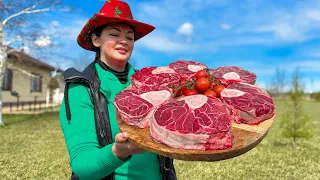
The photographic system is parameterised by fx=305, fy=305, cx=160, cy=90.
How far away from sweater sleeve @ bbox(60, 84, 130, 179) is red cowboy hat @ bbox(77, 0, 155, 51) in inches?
23.2

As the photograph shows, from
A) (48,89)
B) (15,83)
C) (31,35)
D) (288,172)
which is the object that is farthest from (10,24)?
(48,89)

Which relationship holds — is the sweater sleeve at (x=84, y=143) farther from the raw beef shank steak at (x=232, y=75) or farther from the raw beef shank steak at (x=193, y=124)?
the raw beef shank steak at (x=232, y=75)

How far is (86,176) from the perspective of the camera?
7.10ft

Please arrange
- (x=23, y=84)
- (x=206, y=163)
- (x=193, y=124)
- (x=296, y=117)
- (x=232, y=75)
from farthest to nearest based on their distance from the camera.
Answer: (x=23, y=84), (x=296, y=117), (x=206, y=163), (x=232, y=75), (x=193, y=124)

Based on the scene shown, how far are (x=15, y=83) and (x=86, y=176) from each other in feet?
108

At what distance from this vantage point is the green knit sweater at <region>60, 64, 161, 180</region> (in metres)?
2.10

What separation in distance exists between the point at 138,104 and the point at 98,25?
80cm

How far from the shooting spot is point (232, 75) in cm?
307

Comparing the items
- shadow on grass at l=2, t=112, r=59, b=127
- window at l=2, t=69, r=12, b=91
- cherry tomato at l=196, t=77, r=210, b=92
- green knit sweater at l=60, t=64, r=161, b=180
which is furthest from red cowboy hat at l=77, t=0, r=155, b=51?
window at l=2, t=69, r=12, b=91

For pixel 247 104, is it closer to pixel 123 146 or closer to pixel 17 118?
pixel 123 146

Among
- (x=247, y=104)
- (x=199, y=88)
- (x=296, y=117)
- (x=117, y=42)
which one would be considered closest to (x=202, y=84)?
(x=199, y=88)

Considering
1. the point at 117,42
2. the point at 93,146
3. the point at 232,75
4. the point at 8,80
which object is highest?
the point at 117,42

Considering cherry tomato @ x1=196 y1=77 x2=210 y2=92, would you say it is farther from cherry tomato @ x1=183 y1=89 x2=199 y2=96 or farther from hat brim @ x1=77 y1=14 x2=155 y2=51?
hat brim @ x1=77 y1=14 x2=155 y2=51

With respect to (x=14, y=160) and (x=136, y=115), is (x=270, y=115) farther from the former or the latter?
(x=14, y=160)
